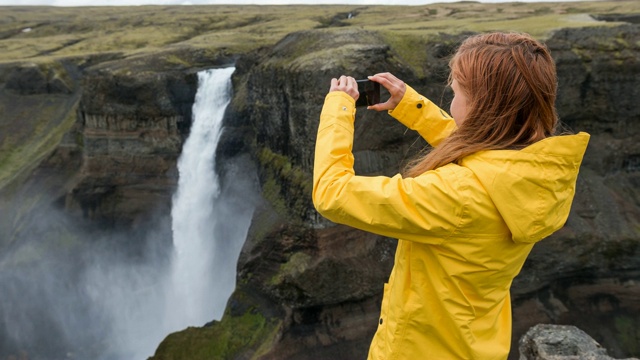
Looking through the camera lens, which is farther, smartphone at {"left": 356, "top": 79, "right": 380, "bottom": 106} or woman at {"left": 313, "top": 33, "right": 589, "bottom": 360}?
smartphone at {"left": 356, "top": 79, "right": 380, "bottom": 106}

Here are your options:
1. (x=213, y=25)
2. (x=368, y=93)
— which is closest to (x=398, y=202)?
(x=368, y=93)

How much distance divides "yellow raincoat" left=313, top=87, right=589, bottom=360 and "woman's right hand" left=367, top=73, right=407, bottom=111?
0.73 meters

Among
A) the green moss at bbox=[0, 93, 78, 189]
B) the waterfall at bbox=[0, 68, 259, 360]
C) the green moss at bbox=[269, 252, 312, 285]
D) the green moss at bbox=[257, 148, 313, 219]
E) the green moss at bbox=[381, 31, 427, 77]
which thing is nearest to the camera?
the green moss at bbox=[269, 252, 312, 285]

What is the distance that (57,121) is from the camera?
4056 cm

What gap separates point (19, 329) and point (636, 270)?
100.0 ft

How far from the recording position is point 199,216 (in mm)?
29812

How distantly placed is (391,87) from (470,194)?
1566 millimetres

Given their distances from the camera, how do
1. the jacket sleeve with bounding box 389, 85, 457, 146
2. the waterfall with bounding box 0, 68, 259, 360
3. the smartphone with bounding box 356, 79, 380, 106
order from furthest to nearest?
the waterfall with bounding box 0, 68, 259, 360
the jacket sleeve with bounding box 389, 85, 457, 146
the smartphone with bounding box 356, 79, 380, 106

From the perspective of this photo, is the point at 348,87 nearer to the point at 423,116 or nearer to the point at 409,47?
the point at 423,116

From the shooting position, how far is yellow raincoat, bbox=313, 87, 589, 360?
3371 millimetres

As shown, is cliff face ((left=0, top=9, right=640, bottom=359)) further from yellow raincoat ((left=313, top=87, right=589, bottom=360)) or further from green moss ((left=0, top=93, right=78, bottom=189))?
green moss ((left=0, top=93, right=78, bottom=189))

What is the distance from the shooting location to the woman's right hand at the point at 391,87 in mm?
4547

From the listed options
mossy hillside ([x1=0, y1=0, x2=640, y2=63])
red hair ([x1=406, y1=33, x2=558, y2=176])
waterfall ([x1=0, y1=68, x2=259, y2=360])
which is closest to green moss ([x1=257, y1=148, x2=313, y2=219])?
waterfall ([x1=0, y1=68, x2=259, y2=360])

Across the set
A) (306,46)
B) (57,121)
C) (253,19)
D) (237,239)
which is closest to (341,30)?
(306,46)
